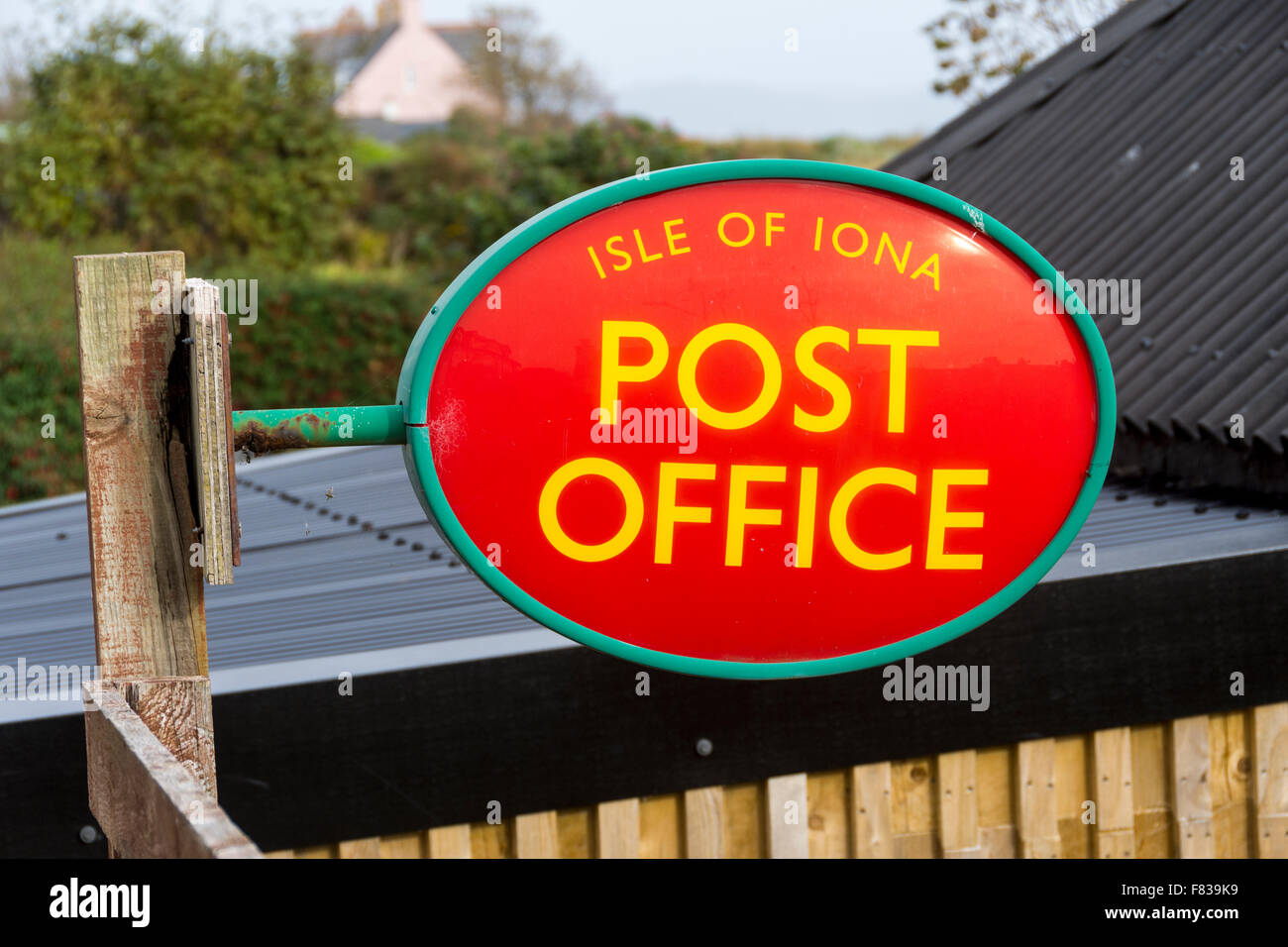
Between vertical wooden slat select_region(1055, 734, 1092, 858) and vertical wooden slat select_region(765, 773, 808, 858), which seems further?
vertical wooden slat select_region(1055, 734, 1092, 858)

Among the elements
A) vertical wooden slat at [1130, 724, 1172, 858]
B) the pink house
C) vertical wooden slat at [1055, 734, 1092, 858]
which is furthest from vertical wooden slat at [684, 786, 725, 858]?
the pink house

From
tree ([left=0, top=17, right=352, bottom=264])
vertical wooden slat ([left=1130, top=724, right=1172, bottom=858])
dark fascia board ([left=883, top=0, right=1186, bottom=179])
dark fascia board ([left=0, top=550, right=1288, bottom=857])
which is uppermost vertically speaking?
tree ([left=0, top=17, right=352, bottom=264])

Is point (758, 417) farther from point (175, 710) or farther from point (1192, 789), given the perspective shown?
point (1192, 789)

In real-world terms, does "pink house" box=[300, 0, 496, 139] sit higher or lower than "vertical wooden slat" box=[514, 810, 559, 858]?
higher

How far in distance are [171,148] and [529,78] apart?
2380 cm

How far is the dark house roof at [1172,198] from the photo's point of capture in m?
4.41

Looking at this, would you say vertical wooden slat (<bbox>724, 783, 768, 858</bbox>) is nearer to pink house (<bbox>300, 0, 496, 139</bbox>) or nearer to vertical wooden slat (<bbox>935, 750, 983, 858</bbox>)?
vertical wooden slat (<bbox>935, 750, 983, 858</bbox>)

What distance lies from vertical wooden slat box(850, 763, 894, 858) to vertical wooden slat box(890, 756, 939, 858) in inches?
1.3

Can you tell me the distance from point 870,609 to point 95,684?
1.22m

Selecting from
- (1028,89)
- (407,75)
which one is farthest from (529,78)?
(1028,89)

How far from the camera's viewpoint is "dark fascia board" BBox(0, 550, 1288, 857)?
2.85 metres

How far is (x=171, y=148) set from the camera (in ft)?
68.1

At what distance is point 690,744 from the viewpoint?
3.20m
